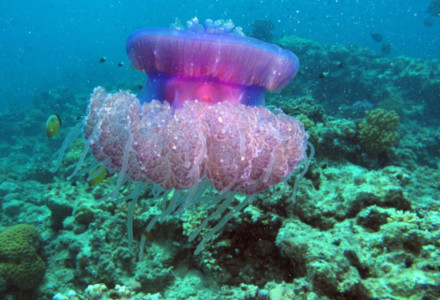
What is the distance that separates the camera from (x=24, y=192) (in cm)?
945

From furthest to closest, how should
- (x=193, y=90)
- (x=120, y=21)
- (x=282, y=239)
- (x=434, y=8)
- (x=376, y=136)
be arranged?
(x=120, y=21), (x=434, y=8), (x=376, y=136), (x=282, y=239), (x=193, y=90)

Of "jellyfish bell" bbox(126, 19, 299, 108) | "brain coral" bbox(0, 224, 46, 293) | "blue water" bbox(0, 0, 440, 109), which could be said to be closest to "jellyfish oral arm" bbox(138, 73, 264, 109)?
"jellyfish bell" bbox(126, 19, 299, 108)

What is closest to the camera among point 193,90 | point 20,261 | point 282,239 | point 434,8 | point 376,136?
point 193,90

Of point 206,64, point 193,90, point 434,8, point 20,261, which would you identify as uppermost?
point 434,8

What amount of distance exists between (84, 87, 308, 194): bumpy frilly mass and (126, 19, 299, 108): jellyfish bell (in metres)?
0.45

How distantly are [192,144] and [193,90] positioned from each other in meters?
0.78

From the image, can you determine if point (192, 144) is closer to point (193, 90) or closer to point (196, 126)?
point (196, 126)

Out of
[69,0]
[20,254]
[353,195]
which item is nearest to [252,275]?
[353,195]

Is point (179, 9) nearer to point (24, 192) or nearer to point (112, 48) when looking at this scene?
point (112, 48)

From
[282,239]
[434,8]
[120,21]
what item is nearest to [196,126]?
[282,239]

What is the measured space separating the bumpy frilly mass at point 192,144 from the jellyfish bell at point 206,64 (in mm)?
448

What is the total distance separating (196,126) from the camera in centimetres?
167

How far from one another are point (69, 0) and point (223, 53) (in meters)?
139

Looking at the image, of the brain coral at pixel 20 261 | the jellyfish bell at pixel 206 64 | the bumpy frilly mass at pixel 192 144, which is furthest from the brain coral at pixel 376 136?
the brain coral at pixel 20 261
